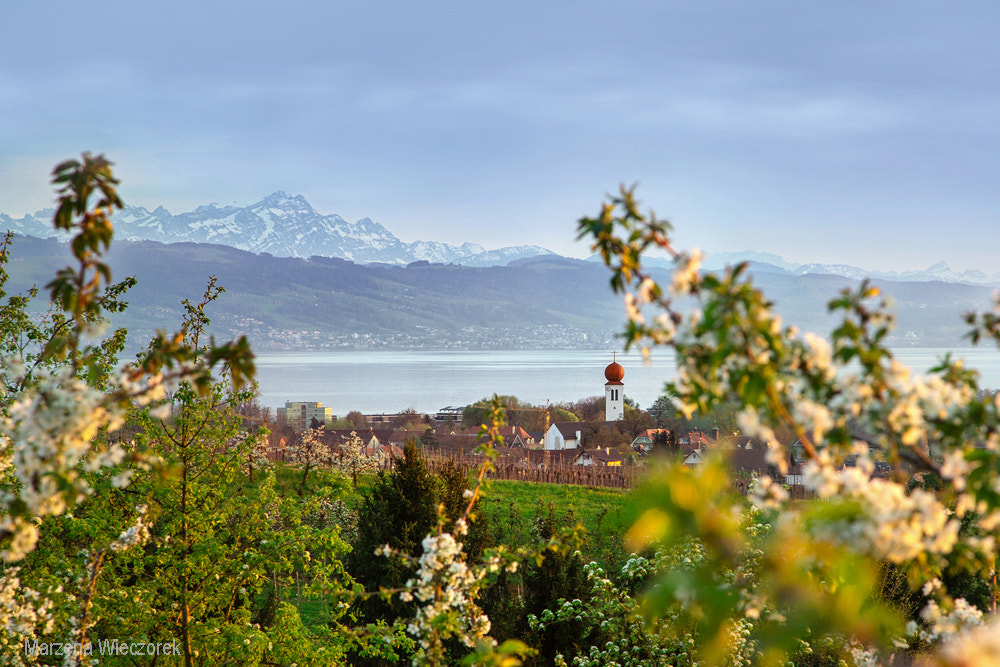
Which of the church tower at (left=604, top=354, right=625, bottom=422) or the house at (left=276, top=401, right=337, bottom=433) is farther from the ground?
the church tower at (left=604, top=354, right=625, bottom=422)

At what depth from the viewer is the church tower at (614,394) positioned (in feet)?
177

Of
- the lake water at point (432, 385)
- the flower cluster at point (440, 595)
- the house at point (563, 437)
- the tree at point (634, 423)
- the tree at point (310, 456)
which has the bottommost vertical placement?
the lake water at point (432, 385)

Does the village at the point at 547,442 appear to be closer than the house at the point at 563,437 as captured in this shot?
Yes

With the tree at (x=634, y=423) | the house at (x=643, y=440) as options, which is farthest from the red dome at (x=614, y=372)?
the house at (x=643, y=440)

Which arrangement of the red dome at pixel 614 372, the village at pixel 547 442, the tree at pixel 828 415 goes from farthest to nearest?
the red dome at pixel 614 372, the village at pixel 547 442, the tree at pixel 828 415

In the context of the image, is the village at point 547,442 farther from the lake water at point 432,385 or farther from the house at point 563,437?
the lake water at point 432,385

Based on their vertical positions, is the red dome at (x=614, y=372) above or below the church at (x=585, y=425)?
above

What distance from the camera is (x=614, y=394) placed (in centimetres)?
5550

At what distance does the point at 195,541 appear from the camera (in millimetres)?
7184

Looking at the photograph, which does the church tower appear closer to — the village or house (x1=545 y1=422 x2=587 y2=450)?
the village

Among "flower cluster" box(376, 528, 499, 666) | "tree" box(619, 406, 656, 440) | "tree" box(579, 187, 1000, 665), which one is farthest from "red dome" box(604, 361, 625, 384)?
"tree" box(579, 187, 1000, 665)

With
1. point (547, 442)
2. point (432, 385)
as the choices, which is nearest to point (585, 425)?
point (547, 442)

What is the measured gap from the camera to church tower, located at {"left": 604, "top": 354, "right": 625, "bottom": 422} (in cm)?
5395

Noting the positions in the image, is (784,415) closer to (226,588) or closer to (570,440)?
(226,588)
